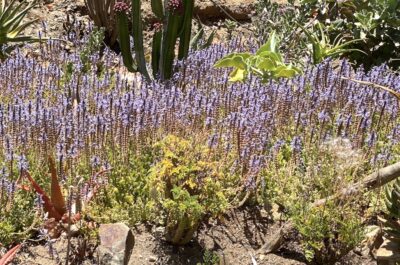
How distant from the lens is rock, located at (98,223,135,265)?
125 inches

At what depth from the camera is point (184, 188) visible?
3463 millimetres

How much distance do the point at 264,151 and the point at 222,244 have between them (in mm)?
738

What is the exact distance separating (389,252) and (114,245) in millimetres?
1360

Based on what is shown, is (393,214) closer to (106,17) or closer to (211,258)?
(211,258)

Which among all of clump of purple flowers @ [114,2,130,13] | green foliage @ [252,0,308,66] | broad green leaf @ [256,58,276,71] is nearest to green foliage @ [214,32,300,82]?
broad green leaf @ [256,58,276,71]

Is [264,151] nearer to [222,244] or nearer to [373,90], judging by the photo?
[222,244]

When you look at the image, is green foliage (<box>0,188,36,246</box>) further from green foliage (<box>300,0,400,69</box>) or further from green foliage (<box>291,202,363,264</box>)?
green foliage (<box>300,0,400,69</box>)

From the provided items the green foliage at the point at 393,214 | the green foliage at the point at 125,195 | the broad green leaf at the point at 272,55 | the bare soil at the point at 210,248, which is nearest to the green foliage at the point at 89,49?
the broad green leaf at the point at 272,55

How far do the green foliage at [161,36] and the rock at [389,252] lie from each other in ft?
9.27

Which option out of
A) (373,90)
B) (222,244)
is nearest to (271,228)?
(222,244)

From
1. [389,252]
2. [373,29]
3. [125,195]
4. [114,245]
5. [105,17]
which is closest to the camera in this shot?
[114,245]

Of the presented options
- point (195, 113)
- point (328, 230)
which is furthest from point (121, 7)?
point (328, 230)

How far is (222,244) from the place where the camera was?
3.62 metres

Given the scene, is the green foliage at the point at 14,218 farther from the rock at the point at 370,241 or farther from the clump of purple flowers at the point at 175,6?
the clump of purple flowers at the point at 175,6
